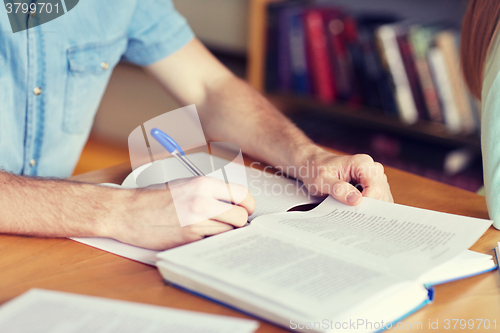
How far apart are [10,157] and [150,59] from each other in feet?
1.19

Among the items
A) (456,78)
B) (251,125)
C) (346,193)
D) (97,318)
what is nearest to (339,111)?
(456,78)

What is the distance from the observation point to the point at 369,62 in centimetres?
158

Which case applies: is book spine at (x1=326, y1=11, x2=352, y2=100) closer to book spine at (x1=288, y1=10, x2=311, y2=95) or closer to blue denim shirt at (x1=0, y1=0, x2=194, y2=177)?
book spine at (x1=288, y1=10, x2=311, y2=95)

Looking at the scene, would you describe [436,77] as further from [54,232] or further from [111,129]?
[111,129]

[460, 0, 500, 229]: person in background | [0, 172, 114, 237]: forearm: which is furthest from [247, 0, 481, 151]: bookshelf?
[0, 172, 114, 237]: forearm

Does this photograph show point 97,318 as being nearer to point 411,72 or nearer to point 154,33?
point 154,33

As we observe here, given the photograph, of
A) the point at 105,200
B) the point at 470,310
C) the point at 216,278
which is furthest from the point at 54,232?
the point at 470,310

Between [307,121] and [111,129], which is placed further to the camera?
[111,129]

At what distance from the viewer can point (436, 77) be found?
149 cm

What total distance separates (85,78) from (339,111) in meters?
0.99

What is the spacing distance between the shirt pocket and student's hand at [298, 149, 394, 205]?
485 mm

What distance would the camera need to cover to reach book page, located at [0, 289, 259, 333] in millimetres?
370

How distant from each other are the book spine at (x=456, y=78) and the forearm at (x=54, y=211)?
1.24m

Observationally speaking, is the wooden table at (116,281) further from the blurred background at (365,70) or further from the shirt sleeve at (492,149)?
the blurred background at (365,70)
